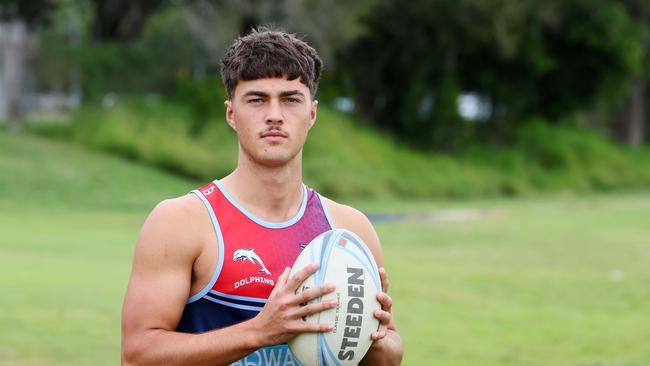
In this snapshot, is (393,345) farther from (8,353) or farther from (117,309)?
(117,309)

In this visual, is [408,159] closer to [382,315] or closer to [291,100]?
[291,100]

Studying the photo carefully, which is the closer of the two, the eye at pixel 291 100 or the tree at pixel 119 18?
the eye at pixel 291 100

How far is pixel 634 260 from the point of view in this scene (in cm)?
1903

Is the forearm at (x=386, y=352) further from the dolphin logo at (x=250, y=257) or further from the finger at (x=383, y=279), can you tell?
the dolphin logo at (x=250, y=257)

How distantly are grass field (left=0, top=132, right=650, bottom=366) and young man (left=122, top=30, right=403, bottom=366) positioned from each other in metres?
5.81

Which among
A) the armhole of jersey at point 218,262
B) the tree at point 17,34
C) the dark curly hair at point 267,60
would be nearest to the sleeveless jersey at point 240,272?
the armhole of jersey at point 218,262

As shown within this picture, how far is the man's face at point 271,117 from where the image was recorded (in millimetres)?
4000

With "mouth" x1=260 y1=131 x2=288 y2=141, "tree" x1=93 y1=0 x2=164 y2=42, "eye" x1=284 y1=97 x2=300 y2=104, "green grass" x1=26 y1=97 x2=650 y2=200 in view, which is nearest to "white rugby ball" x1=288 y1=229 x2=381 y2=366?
"mouth" x1=260 y1=131 x2=288 y2=141

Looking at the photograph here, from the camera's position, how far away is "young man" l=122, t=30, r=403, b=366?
151 inches

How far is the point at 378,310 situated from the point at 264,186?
2.07 ft

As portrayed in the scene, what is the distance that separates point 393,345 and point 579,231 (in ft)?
68.2

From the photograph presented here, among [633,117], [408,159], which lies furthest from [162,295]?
[633,117]

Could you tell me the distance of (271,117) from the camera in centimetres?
397

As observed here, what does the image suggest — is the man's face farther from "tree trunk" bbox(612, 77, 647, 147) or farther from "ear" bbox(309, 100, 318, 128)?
"tree trunk" bbox(612, 77, 647, 147)
